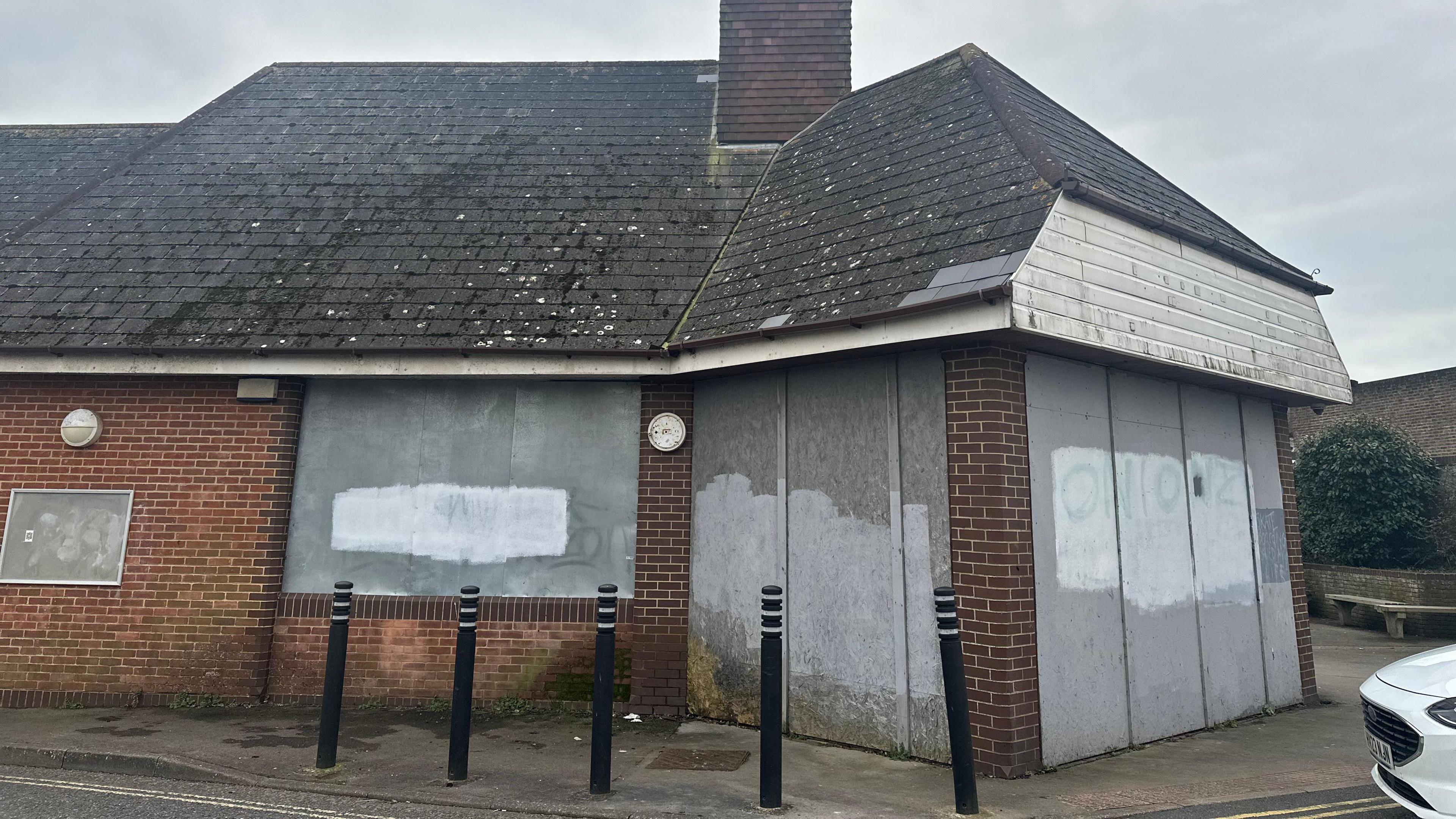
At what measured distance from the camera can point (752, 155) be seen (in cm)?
984

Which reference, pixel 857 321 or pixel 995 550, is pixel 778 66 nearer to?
pixel 857 321

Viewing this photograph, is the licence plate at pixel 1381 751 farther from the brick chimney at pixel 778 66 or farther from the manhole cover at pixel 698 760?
the brick chimney at pixel 778 66

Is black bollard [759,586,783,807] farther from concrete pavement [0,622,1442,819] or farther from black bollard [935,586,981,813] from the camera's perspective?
black bollard [935,586,981,813]

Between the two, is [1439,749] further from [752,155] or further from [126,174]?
[126,174]

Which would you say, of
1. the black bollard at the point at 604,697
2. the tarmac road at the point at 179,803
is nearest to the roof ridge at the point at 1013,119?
the black bollard at the point at 604,697

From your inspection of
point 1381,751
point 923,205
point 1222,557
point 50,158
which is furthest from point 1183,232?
point 50,158

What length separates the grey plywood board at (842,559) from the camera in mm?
5988

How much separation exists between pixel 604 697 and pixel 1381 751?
4362mm

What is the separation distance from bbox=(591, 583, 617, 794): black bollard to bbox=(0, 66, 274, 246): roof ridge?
8.62m

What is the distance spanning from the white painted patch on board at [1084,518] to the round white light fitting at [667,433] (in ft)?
10.4

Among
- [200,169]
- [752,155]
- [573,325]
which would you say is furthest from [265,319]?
[752,155]

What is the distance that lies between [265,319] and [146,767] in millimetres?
3929

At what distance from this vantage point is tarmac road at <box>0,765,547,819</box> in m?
4.54

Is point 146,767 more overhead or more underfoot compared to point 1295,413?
more underfoot
